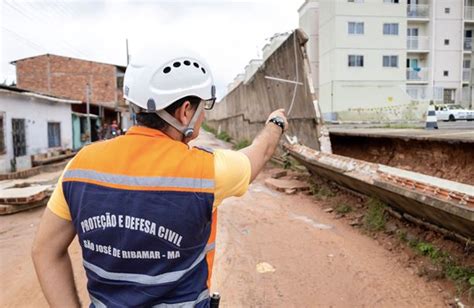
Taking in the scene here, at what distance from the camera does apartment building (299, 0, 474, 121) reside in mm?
33375

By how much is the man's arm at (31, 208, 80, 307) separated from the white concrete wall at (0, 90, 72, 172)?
508 inches

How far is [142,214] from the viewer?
1.11m

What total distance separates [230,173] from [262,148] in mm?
282

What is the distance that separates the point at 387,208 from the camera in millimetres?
5070

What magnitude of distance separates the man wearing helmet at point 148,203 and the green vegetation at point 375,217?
4230 mm

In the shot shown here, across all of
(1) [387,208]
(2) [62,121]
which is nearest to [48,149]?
(2) [62,121]

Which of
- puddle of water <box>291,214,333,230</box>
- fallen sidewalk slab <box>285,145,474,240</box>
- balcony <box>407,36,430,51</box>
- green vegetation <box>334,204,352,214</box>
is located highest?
balcony <box>407,36,430,51</box>

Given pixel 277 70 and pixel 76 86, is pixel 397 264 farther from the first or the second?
pixel 76 86

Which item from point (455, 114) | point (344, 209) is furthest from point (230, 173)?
point (455, 114)

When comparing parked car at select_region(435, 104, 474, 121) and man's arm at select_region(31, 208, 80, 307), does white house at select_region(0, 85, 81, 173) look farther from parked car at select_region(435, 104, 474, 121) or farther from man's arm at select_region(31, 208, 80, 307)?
parked car at select_region(435, 104, 474, 121)

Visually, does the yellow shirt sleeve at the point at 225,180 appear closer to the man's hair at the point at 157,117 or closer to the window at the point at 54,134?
the man's hair at the point at 157,117

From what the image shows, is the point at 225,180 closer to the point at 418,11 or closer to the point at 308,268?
the point at 308,268

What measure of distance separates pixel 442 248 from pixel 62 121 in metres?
17.3

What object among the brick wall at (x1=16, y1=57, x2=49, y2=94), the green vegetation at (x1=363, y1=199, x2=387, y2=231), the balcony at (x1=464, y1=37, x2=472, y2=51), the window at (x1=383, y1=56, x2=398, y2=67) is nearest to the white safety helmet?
the green vegetation at (x1=363, y1=199, x2=387, y2=231)
